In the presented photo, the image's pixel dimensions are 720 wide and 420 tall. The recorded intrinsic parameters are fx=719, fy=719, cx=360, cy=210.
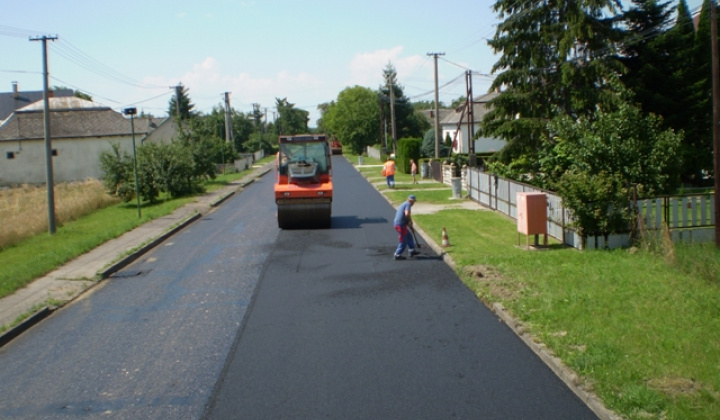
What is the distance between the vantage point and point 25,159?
56.5 m

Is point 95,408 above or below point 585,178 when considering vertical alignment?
below

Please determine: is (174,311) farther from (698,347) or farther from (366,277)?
(698,347)

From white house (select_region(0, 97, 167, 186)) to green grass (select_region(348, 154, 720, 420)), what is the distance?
4534cm

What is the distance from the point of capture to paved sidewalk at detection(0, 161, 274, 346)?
1284cm

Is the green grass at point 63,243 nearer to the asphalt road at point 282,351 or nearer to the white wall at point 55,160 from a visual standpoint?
the asphalt road at point 282,351

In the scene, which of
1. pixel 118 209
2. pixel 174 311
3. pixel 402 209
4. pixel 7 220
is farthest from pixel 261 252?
pixel 118 209

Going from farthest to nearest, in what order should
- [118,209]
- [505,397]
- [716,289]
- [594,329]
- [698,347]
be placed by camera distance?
[118,209] < [716,289] < [594,329] < [698,347] < [505,397]

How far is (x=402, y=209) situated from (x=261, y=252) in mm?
4236

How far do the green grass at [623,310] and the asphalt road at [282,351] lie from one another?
47 centimetres

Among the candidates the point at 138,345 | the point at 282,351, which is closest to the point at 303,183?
the point at 138,345

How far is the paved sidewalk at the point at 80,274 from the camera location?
12.8m

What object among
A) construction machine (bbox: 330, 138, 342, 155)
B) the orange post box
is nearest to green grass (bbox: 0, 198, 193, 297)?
the orange post box

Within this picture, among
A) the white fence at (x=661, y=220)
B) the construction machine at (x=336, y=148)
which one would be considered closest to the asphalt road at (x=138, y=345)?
the white fence at (x=661, y=220)

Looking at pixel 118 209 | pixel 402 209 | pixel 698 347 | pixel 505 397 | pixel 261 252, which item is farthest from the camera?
pixel 118 209
